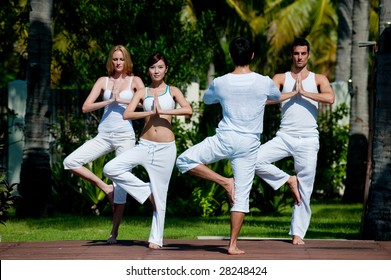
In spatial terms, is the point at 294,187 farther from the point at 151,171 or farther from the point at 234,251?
the point at 151,171

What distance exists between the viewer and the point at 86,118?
56.8 ft

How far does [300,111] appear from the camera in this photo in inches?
411

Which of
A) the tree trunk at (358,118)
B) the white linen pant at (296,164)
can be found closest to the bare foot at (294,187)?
the white linen pant at (296,164)

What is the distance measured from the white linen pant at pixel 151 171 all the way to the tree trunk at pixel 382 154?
299 cm

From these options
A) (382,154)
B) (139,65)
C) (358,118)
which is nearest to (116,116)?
(382,154)

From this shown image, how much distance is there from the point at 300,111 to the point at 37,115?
619cm

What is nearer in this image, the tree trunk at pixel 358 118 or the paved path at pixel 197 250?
the paved path at pixel 197 250

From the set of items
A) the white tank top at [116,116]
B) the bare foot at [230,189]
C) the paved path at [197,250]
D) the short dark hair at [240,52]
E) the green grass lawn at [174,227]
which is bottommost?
the green grass lawn at [174,227]

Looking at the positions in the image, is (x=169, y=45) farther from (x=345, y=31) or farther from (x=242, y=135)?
(x=345, y=31)

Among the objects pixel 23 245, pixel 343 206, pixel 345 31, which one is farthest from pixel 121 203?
pixel 345 31

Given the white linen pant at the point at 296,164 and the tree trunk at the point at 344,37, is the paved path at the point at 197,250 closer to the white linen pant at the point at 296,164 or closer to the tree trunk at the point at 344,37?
the white linen pant at the point at 296,164

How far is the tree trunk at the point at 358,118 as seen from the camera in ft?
63.7

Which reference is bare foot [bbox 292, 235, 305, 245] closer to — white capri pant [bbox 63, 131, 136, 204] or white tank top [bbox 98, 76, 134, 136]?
white capri pant [bbox 63, 131, 136, 204]

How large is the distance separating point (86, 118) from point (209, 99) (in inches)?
313
